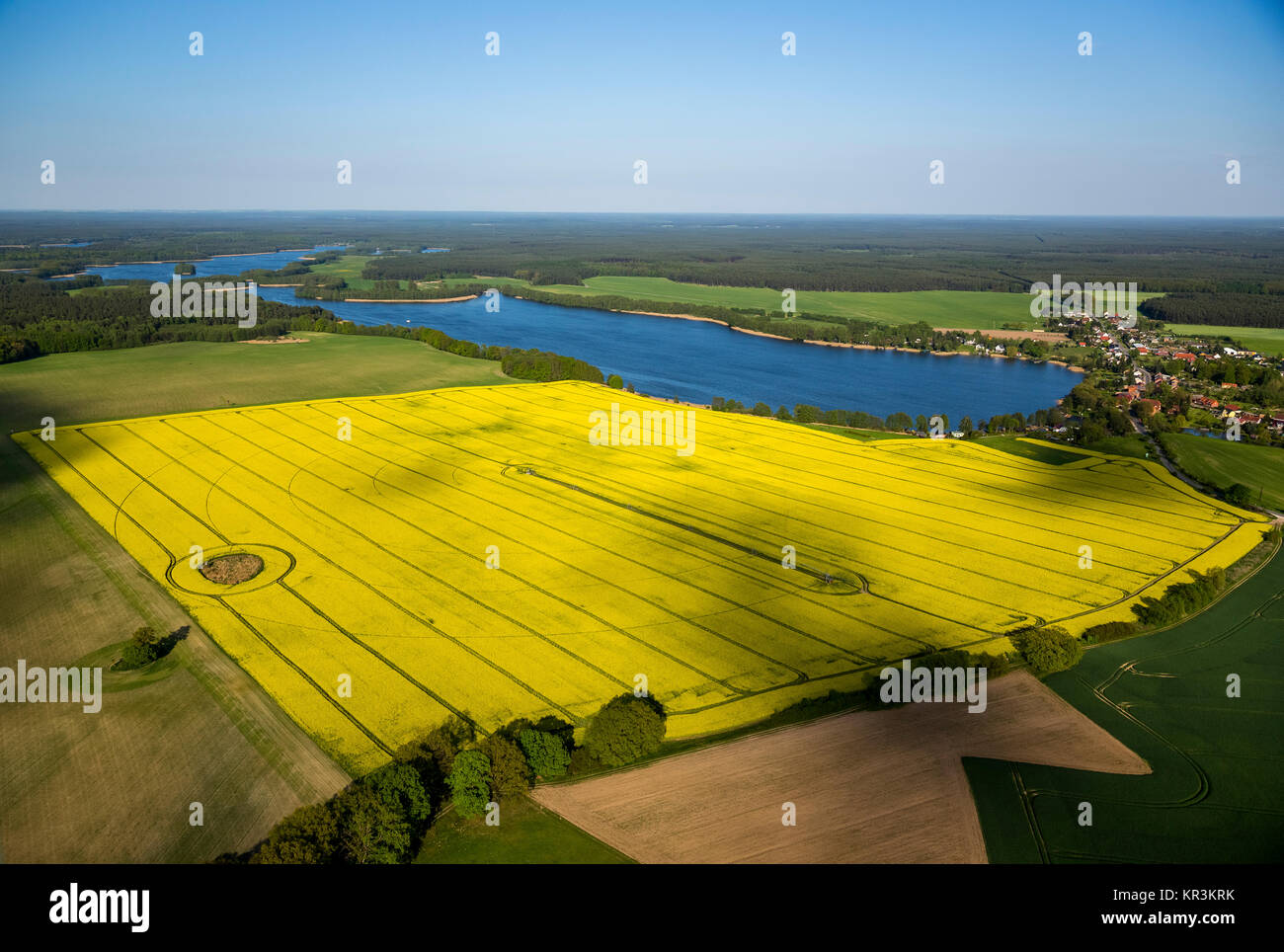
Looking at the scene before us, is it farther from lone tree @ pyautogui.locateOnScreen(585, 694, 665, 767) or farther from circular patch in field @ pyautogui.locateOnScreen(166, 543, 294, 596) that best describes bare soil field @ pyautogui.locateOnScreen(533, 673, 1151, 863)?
circular patch in field @ pyautogui.locateOnScreen(166, 543, 294, 596)

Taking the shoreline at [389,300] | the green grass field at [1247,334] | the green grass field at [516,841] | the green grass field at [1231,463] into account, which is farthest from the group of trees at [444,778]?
the shoreline at [389,300]

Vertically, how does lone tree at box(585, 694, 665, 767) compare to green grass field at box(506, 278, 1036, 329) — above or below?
below

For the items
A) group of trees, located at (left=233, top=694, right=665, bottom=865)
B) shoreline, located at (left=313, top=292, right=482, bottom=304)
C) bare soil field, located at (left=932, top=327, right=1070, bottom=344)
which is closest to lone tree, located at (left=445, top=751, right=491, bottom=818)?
group of trees, located at (left=233, top=694, right=665, bottom=865)

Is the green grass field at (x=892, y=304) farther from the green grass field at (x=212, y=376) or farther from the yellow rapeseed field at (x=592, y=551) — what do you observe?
the yellow rapeseed field at (x=592, y=551)

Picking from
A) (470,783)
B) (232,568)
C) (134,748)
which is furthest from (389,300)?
(470,783)

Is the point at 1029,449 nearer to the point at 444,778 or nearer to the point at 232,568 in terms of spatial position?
the point at 444,778
